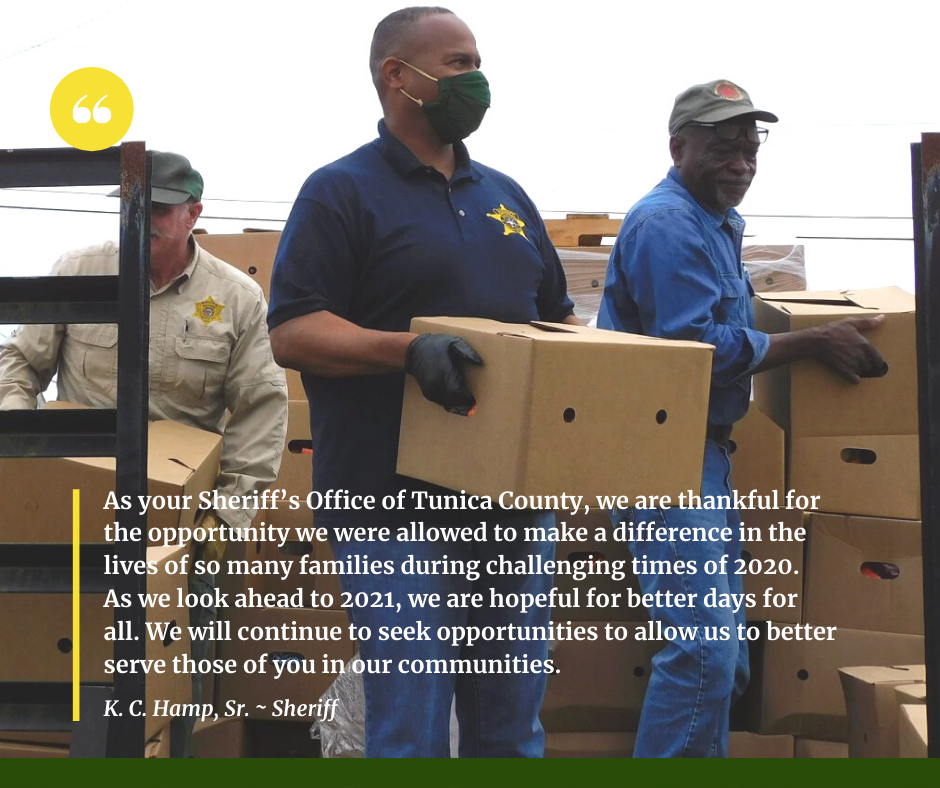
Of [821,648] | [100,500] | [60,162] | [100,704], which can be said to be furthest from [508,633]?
[821,648]

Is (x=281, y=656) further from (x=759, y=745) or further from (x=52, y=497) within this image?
(x=759, y=745)

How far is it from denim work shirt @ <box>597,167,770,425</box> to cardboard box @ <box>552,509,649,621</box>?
22.5 inches

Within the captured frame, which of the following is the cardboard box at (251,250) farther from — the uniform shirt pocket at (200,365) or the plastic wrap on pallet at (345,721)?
the plastic wrap on pallet at (345,721)

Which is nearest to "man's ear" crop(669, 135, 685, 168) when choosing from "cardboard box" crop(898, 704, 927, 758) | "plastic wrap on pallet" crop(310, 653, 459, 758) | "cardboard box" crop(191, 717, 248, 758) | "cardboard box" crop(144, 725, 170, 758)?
"cardboard box" crop(898, 704, 927, 758)

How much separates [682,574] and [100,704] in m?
1.21

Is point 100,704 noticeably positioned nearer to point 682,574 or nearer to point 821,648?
point 682,574

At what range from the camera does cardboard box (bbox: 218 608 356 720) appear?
3312 mm

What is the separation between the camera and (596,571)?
320cm

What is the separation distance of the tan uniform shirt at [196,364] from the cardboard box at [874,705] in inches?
56.7

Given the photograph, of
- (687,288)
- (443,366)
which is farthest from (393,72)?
(687,288)

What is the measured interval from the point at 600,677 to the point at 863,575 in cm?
69

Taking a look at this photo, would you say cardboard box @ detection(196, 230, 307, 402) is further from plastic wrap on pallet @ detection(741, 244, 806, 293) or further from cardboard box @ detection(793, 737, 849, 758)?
cardboard box @ detection(793, 737, 849, 758)

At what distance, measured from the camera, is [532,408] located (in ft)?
5.86

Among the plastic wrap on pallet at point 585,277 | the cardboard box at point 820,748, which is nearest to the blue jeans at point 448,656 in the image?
the cardboard box at point 820,748
